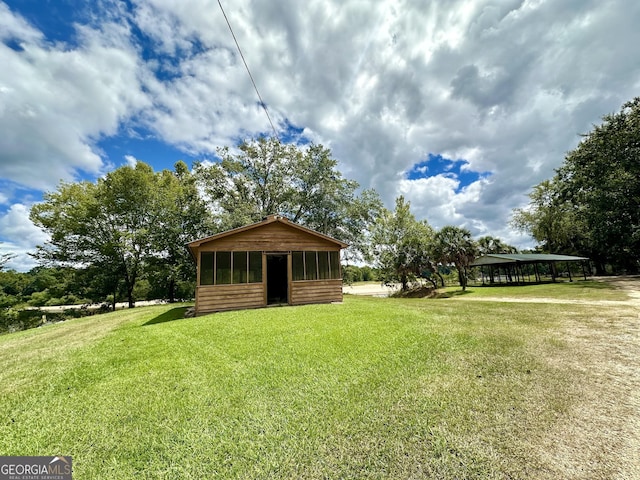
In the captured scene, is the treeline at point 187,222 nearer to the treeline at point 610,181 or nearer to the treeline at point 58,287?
the treeline at point 58,287

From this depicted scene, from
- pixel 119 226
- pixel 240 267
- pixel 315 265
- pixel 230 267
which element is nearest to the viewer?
pixel 230 267

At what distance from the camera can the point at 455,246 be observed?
18594 mm

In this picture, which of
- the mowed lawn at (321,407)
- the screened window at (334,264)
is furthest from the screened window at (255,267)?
the mowed lawn at (321,407)

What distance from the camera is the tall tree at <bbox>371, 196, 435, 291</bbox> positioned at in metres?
20.5

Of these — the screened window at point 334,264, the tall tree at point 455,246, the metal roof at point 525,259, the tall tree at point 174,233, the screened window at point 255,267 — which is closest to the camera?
the screened window at point 255,267

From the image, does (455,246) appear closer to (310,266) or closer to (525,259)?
(525,259)

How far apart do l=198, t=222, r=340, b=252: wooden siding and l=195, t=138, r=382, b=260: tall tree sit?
1219 cm

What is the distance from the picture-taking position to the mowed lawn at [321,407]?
241cm

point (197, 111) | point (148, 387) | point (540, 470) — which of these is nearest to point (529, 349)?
point (540, 470)

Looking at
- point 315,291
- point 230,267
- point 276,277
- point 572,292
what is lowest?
point 572,292

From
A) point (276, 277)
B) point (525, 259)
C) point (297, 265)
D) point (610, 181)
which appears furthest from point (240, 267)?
point (610, 181)

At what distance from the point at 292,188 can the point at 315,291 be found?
15.1 meters

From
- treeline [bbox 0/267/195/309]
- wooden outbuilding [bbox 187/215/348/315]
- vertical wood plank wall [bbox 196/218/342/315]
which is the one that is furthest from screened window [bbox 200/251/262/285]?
treeline [bbox 0/267/195/309]

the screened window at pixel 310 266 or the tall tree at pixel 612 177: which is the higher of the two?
the tall tree at pixel 612 177
